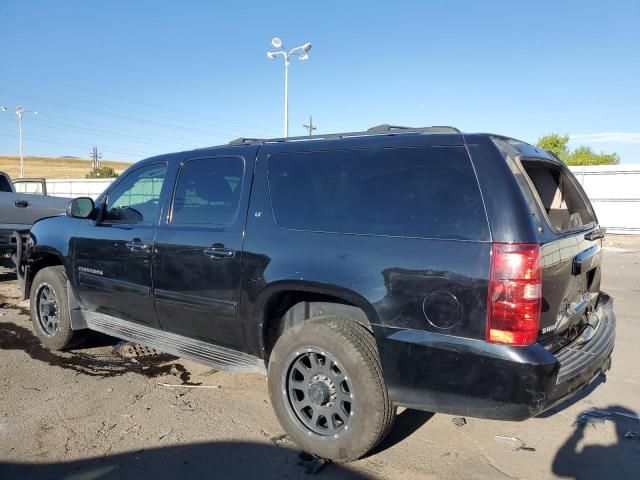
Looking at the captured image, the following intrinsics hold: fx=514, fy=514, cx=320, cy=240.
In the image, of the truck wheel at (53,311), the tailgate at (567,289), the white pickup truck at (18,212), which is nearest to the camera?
the tailgate at (567,289)

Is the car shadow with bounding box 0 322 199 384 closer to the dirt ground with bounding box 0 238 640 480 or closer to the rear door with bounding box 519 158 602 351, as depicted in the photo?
the dirt ground with bounding box 0 238 640 480

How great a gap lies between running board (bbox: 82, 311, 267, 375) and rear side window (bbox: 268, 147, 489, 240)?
103 centimetres

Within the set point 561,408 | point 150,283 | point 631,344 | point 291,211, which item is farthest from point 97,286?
point 631,344

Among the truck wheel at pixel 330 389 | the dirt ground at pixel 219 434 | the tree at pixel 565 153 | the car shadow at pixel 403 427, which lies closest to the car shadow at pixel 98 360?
the dirt ground at pixel 219 434

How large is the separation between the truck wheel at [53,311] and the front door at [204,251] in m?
1.53

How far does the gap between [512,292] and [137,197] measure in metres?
3.29

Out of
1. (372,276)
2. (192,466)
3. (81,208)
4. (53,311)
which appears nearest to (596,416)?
(372,276)

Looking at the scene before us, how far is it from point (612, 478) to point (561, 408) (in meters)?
0.98

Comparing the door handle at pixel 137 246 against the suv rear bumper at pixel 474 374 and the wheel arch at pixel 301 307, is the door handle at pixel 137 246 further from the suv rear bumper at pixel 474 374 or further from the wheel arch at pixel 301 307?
the suv rear bumper at pixel 474 374

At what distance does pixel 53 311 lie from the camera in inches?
204

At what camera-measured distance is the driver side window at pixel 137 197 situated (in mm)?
4305

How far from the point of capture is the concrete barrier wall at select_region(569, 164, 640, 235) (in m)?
20.1

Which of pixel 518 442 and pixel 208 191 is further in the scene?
pixel 208 191

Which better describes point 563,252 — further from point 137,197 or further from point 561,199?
→ point 137,197
